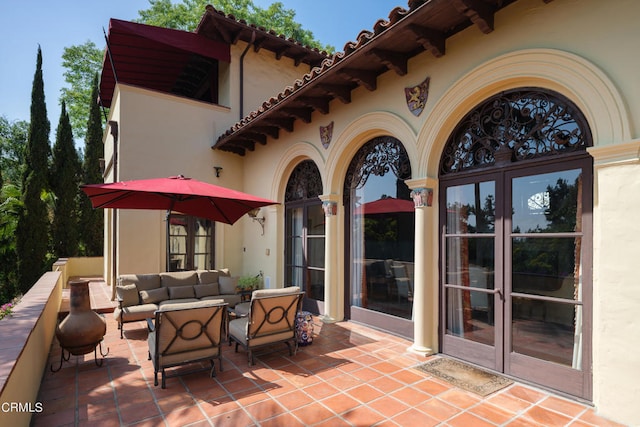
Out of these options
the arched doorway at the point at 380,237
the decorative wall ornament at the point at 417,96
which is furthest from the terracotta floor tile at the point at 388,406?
the decorative wall ornament at the point at 417,96

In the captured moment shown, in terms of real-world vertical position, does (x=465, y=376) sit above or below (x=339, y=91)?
below

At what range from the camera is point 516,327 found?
409cm

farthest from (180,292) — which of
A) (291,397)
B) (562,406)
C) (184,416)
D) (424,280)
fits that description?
(562,406)

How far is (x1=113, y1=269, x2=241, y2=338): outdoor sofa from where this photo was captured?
6012 mm

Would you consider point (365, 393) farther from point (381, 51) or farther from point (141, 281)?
point (141, 281)

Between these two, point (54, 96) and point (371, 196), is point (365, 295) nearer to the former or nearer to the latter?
point (371, 196)

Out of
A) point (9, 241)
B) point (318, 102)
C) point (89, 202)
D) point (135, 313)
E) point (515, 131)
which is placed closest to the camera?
point (515, 131)

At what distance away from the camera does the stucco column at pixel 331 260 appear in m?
6.65

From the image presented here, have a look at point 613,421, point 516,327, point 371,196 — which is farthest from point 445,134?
point 613,421

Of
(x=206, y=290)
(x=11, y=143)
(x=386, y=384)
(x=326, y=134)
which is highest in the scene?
(x=11, y=143)

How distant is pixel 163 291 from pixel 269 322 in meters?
2.95

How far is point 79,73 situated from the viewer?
19266 mm

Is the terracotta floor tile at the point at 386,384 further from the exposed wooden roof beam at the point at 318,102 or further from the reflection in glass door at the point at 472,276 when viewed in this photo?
the exposed wooden roof beam at the point at 318,102

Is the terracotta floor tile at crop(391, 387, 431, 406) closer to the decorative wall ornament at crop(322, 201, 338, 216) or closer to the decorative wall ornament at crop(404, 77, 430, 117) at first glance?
the decorative wall ornament at crop(322, 201, 338, 216)
